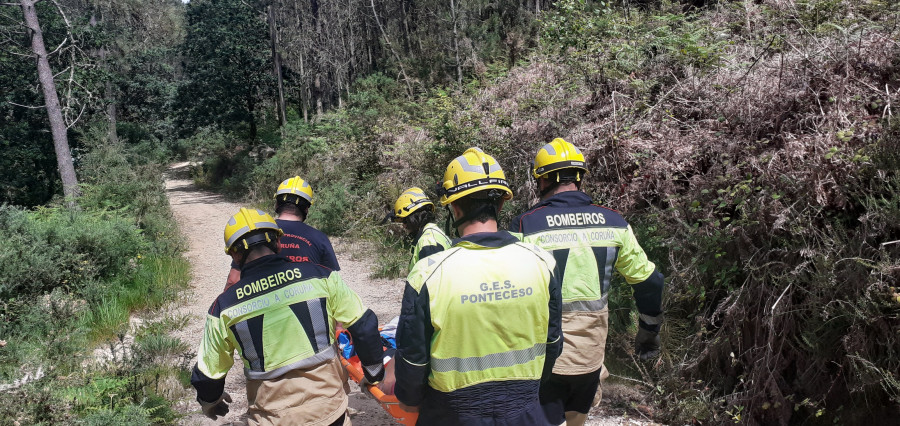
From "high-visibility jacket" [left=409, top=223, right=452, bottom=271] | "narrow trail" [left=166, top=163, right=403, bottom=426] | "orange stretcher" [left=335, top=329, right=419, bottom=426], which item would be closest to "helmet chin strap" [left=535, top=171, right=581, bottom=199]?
"high-visibility jacket" [left=409, top=223, right=452, bottom=271]

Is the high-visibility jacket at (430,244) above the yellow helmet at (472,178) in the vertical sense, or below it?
below

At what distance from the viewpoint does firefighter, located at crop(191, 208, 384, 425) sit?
110 inches

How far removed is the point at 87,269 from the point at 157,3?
175ft

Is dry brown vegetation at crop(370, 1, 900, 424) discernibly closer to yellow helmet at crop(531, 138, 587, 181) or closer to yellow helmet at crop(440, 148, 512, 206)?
yellow helmet at crop(531, 138, 587, 181)

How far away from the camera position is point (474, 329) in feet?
7.43

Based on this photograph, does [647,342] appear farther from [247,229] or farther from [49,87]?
[49,87]

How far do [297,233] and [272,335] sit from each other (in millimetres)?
→ 1676

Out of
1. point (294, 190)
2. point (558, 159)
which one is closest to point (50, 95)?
point (294, 190)

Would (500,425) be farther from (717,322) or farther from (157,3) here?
(157,3)

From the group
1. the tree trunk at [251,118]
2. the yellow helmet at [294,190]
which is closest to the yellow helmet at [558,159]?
the yellow helmet at [294,190]

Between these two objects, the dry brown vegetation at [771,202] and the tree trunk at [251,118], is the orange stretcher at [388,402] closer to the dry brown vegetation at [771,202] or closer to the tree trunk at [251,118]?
the dry brown vegetation at [771,202]

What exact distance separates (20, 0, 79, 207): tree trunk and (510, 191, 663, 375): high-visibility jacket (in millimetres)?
14024

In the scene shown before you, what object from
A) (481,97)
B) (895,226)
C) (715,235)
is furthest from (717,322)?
(481,97)

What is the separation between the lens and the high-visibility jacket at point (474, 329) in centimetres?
224
